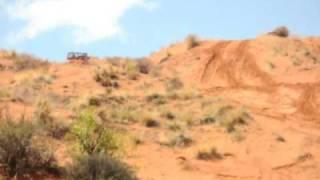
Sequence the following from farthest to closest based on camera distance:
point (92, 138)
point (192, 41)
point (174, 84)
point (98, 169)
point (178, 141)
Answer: point (192, 41) < point (174, 84) < point (178, 141) < point (92, 138) < point (98, 169)

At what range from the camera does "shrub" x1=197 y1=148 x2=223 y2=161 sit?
1744 centimetres

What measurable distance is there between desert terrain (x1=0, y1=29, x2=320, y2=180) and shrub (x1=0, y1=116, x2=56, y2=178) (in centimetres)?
26

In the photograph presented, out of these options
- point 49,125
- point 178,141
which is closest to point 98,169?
point 49,125

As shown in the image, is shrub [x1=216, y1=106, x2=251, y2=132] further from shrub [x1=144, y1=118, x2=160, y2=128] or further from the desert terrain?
shrub [x1=144, y1=118, x2=160, y2=128]

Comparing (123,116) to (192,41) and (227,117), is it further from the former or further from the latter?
(192,41)

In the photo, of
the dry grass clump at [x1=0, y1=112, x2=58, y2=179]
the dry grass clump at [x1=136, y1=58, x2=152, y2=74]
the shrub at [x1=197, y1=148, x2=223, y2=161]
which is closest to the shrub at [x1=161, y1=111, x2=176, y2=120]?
the shrub at [x1=197, y1=148, x2=223, y2=161]

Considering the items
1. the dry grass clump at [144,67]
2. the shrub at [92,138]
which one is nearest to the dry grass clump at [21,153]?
the shrub at [92,138]

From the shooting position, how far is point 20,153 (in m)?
13.7

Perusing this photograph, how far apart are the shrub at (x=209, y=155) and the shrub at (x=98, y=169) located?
4.33 m

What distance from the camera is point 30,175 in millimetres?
13742

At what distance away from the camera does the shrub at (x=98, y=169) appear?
12945 mm

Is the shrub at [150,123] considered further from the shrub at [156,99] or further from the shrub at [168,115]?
the shrub at [156,99]

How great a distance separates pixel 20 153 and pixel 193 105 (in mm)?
11043

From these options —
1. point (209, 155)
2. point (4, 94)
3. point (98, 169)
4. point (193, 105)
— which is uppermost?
point (4, 94)
